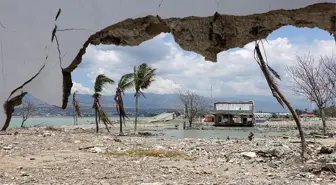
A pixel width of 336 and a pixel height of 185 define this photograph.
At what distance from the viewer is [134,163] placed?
1113 cm

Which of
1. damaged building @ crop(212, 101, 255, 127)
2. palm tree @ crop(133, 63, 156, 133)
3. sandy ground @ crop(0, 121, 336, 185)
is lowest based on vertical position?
sandy ground @ crop(0, 121, 336, 185)

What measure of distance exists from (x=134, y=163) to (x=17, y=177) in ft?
10.5

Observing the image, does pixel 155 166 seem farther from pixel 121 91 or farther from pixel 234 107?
pixel 234 107

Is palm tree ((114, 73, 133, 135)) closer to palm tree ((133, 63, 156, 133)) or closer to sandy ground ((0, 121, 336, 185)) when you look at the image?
palm tree ((133, 63, 156, 133))

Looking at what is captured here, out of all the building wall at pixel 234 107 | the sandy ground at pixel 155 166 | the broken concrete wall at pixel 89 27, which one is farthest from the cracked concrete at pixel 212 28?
the building wall at pixel 234 107

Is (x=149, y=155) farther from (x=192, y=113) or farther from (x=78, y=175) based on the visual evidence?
(x=192, y=113)

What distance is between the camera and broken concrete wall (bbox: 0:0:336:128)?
431cm

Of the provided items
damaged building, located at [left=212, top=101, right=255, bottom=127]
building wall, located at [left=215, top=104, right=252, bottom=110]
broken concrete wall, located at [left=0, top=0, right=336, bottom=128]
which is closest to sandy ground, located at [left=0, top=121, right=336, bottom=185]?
broken concrete wall, located at [left=0, top=0, right=336, bottom=128]

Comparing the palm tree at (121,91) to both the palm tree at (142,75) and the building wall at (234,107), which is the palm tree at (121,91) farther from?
the building wall at (234,107)

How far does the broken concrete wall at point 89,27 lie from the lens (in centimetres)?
431

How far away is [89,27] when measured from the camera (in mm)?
4465

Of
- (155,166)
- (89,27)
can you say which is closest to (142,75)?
(155,166)

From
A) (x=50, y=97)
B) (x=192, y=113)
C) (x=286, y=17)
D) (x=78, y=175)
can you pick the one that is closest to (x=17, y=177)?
(x=78, y=175)

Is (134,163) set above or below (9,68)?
below
